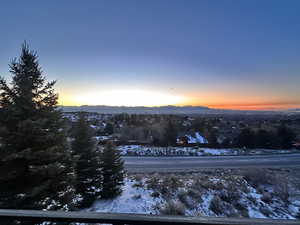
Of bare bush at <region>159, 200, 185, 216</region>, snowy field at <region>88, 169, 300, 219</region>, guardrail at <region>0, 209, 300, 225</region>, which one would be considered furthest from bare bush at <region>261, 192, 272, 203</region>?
guardrail at <region>0, 209, 300, 225</region>

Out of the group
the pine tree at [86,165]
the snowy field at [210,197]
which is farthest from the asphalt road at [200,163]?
the pine tree at [86,165]

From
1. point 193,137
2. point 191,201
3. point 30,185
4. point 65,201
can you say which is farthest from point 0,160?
point 193,137

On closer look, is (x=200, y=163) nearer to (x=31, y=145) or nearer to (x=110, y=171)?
(x=110, y=171)

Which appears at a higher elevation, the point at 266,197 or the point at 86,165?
the point at 86,165

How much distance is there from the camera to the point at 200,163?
54.4 ft

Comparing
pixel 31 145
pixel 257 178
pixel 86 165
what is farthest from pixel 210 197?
pixel 31 145

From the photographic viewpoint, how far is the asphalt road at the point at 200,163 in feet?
49.4

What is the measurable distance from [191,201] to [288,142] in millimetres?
26442

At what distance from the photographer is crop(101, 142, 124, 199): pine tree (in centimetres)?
850

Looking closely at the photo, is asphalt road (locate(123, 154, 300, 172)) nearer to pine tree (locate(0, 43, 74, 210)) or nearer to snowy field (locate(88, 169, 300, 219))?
snowy field (locate(88, 169, 300, 219))

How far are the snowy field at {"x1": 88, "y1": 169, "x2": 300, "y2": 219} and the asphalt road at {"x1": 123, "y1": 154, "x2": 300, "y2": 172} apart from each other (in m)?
3.24

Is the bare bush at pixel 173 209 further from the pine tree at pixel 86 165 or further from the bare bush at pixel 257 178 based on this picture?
the bare bush at pixel 257 178

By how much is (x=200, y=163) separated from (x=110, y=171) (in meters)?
11.3

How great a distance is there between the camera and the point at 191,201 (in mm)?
8945
